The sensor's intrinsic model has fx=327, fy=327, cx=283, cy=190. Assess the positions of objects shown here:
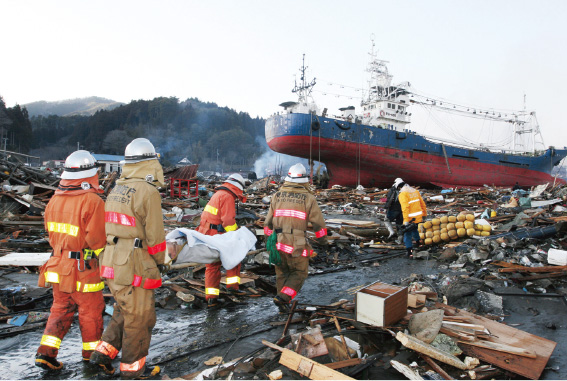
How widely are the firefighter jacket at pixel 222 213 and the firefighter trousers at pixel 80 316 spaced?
182 centimetres

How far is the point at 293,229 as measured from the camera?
4098 mm

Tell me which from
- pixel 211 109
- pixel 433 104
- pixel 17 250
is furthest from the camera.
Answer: pixel 211 109

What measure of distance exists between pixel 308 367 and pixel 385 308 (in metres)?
0.94

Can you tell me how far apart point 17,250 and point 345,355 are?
23.5ft

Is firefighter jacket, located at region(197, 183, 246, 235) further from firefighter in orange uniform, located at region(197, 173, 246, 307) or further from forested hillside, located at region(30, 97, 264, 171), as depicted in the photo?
forested hillside, located at region(30, 97, 264, 171)

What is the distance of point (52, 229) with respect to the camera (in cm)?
285

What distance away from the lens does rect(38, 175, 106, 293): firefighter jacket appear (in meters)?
2.79

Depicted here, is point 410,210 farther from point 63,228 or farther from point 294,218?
point 63,228

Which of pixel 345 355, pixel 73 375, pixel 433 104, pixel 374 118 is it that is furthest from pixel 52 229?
pixel 433 104

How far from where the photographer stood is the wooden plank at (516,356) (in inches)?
105

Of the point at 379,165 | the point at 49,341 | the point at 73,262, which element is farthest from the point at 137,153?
the point at 379,165

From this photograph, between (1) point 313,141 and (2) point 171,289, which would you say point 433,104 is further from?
(2) point 171,289

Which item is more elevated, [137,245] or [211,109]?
[211,109]

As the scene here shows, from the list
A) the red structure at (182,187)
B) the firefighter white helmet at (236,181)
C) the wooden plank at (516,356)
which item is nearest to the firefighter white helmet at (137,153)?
the firefighter white helmet at (236,181)
